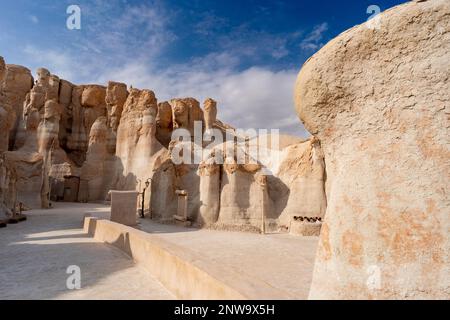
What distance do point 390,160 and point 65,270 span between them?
16.6 ft

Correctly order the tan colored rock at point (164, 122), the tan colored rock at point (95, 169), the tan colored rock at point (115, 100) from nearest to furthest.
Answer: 1. the tan colored rock at point (95, 169)
2. the tan colored rock at point (164, 122)
3. the tan colored rock at point (115, 100)

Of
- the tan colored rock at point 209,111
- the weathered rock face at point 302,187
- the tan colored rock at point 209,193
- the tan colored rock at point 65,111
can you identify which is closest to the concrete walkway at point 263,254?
the tan colored rock at point 209,193

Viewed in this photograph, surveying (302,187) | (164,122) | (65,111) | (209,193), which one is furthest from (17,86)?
(302,187)

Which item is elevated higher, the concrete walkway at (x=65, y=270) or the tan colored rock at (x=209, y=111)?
the tan colored rock at (x=209, y=111)

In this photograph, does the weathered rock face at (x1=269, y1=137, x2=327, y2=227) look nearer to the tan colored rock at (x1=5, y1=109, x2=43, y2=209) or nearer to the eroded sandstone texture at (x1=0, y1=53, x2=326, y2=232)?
the eroded sandstone texture at (x1=0, y1=53, x2=326, y2=232)

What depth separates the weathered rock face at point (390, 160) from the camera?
1598mm

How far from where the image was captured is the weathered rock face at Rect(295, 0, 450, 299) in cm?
160

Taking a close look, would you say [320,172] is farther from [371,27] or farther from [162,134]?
[162,134]

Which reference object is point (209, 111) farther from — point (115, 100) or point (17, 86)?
point (17, 86)

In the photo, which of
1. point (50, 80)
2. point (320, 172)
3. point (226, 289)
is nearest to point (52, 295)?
point (226, 289)

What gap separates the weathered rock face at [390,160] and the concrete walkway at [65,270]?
252cm

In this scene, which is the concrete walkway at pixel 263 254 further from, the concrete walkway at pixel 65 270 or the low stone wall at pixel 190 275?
the concrete walkway at pixel 65 270

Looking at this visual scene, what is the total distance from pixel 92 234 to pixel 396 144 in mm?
8672

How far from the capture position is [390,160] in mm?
1747
